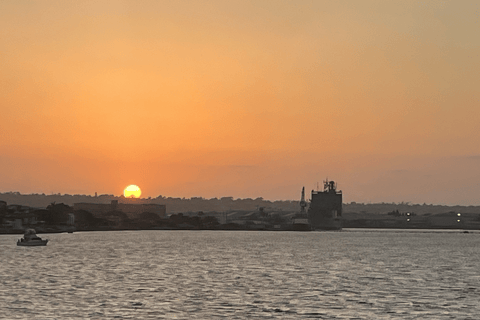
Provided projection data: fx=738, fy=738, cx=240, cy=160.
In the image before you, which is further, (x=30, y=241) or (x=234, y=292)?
(x=30, y=241)

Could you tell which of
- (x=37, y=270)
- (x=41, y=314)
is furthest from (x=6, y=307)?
(x=37, y=270)

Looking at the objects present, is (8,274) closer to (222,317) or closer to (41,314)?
(41,314)

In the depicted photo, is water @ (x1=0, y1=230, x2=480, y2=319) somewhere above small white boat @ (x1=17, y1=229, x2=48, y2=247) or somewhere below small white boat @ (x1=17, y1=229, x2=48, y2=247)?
below

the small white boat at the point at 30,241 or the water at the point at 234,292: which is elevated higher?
the small white boat at the point at 30,241

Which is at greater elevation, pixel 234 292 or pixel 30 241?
pixel 30 241

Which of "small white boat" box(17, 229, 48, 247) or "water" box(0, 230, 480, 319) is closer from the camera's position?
"water" box(0, 230, 480, 319)

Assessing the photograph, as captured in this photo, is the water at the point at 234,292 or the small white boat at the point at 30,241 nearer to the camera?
the water at the point at 234,292

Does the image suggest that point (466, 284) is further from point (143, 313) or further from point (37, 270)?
point (37, 270)

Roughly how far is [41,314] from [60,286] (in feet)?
73.2

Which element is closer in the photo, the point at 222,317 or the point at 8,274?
the point at 222,317

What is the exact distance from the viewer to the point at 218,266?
366ft

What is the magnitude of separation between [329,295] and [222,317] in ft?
62.2

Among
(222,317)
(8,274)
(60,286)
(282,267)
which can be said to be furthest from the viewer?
(282,267)

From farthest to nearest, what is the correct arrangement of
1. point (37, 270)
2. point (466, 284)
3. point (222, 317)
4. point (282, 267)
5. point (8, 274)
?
point (282, 267), point (37, 270), point (8, 274), point (466, 284), point (222, 317)
